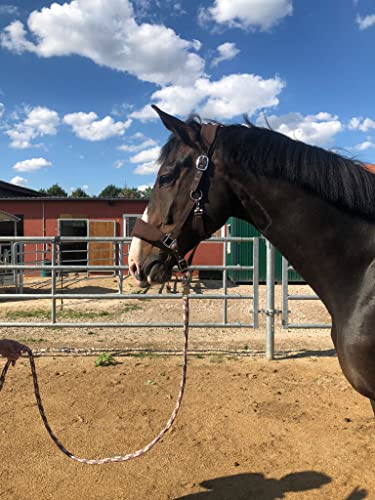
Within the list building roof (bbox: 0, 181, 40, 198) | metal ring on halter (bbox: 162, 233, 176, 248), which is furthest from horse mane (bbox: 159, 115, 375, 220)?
building roof (bbox: 0, 181, 40, 198)

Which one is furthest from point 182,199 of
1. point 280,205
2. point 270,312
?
point 270,312

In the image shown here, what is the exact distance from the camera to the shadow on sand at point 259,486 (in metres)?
2.30

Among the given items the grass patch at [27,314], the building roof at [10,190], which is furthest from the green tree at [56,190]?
the grass patch at [27,314]

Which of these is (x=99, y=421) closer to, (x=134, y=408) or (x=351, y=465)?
(x=134, y=408)

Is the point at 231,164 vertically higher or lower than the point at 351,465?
higher

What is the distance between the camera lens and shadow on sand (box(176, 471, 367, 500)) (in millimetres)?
2303

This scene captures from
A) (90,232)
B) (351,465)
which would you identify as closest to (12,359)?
(351,465)

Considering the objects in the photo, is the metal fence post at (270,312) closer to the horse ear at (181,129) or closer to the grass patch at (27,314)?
the horse ear at (181,129)

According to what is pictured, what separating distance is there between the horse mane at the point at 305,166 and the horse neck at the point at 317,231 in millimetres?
40

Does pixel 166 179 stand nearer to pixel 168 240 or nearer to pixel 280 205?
pixel 168 240

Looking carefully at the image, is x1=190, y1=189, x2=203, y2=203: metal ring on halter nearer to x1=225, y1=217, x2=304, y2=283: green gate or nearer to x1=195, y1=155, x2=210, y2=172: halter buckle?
x1=195, y1=155, x2=210, y2=172: halter buckle

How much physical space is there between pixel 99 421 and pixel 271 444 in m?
1.45

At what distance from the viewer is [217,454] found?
2.74 metres

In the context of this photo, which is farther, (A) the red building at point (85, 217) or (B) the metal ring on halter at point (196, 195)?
(A) the red building at point (85, 217)
